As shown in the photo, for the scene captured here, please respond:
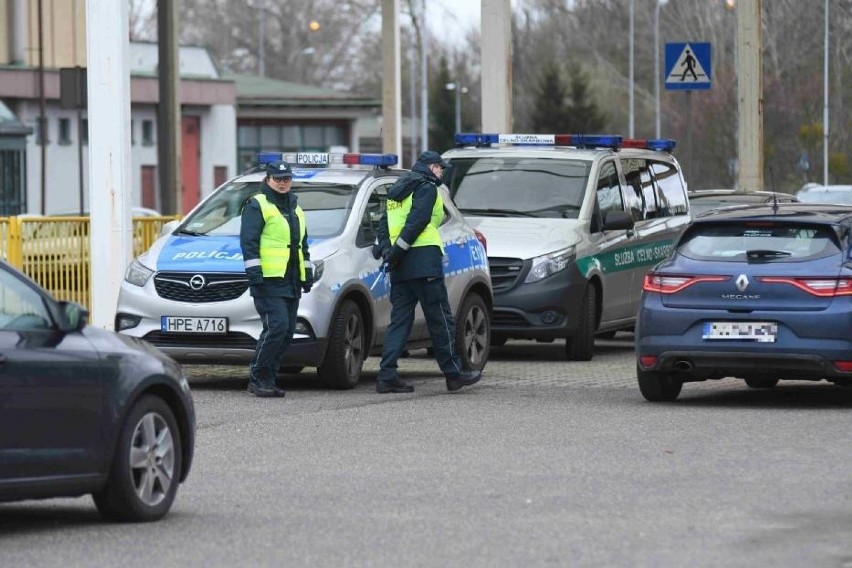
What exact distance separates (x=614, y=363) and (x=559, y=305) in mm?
865

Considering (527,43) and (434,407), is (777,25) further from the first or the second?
(434,407)

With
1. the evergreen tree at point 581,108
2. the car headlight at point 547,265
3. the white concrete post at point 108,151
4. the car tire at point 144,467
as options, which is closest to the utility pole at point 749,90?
the car headlight at point 547,265

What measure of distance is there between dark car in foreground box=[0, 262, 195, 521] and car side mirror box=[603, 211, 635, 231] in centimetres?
1044

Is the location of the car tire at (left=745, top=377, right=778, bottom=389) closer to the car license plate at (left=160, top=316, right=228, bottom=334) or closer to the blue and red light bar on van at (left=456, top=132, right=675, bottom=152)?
the car license plate at (left=160, top=316, right=228, bottom=334)

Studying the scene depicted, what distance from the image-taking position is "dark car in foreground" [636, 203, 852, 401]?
13.6 metres

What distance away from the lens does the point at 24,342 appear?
27.0ft

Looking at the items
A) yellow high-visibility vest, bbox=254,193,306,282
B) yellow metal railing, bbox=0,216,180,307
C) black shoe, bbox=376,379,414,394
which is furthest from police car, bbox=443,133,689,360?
yellow high-visibility vest, bbox=254,193,306,282

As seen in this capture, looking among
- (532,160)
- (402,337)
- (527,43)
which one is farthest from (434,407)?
(527,43)

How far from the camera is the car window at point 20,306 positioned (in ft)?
27.3

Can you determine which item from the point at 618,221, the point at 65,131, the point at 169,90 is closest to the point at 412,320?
the point at 618,221

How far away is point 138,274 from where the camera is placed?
15.6m

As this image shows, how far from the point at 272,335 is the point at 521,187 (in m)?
5.76

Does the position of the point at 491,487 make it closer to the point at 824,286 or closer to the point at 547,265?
the point at 824,286

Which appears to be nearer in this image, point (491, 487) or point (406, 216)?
point (491, 487)
